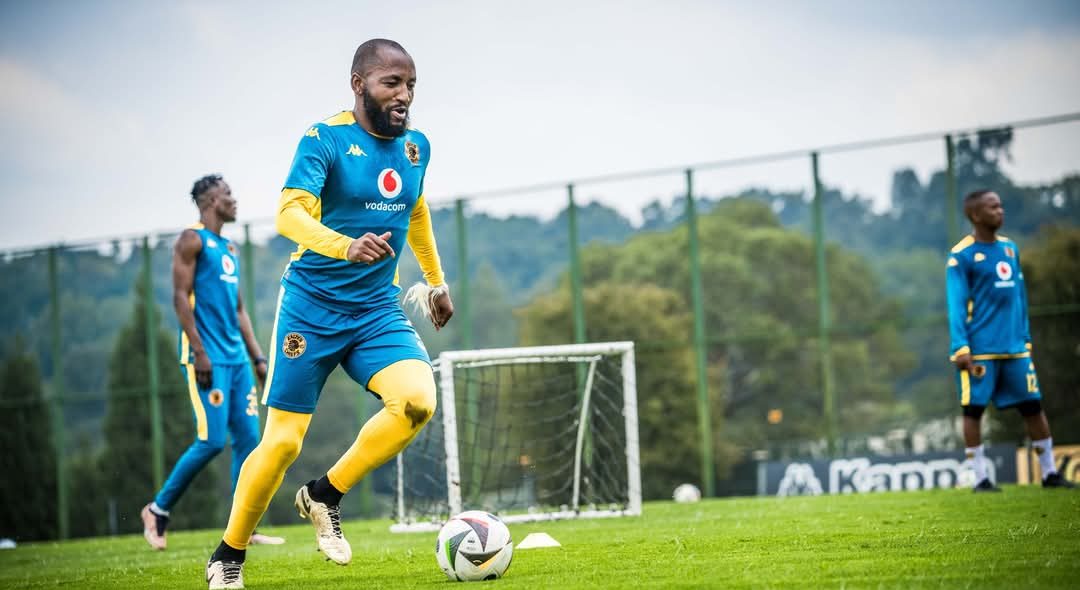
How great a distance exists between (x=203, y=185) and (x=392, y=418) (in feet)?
15.4

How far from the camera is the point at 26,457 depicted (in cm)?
1978

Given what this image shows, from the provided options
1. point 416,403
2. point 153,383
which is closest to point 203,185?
point 416,403

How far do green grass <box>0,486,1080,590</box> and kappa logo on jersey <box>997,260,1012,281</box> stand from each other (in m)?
1.79

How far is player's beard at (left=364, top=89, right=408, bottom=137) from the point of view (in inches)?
225

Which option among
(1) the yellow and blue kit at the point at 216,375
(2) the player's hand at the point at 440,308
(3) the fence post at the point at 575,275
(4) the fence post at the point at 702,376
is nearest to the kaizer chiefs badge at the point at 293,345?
(2) the player's hand at the point at 440,308

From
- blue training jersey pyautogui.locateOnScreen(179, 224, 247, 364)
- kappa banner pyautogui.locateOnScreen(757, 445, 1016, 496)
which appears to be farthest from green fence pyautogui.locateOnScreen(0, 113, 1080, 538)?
blue training jersey pyautogui.locateOnScreen(179, 224, 247, 364)

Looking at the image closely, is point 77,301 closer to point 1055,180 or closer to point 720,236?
point 720,236

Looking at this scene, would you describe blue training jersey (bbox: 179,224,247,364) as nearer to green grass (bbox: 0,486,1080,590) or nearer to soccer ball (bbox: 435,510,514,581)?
green grass (bbox: 0,486,1080,590)

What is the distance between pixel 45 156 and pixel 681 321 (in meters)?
12.2

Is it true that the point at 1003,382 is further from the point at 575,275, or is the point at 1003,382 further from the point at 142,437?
the point at 142,437

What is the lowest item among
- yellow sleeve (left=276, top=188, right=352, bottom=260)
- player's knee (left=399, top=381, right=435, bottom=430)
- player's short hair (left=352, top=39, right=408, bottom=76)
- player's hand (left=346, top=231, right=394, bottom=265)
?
player's knee (left=399, top=381, right=435, bottom=430)

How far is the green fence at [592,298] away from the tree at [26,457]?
0.10m

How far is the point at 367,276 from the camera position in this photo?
19.0ft

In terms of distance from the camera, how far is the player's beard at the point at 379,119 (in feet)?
18.7
